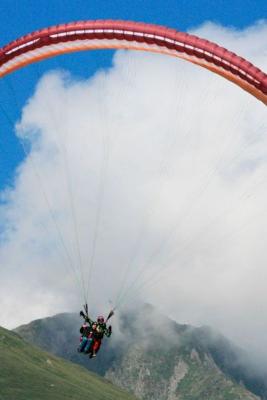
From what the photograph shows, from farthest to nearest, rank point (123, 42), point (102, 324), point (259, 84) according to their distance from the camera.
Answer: point (102, 324), point (123, 42), point (259, 84)

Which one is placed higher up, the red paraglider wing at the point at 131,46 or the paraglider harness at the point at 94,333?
the red paraglider wing at the point at 131,46

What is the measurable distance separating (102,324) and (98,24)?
626 inches

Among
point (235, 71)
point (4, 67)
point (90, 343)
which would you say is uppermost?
point (235, 71)

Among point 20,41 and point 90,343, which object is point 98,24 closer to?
point 20,41

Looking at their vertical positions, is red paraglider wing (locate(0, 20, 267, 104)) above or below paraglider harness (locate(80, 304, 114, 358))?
above

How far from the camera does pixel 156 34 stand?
27062 millimetres

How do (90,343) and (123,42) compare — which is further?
(90,343)

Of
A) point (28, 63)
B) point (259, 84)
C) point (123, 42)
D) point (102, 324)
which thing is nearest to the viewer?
point (259, 84)

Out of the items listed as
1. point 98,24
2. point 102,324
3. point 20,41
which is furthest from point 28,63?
point 102,324

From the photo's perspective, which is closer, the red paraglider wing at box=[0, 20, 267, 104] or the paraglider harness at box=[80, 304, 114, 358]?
the red paraglider wing at box=[0, 20, 267, 104]

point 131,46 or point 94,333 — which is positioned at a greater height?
point 131,46

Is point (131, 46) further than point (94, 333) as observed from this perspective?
No

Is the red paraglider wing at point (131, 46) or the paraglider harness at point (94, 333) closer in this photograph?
the red paraglider wing at point (131, 46)

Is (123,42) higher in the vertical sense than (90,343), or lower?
higher
